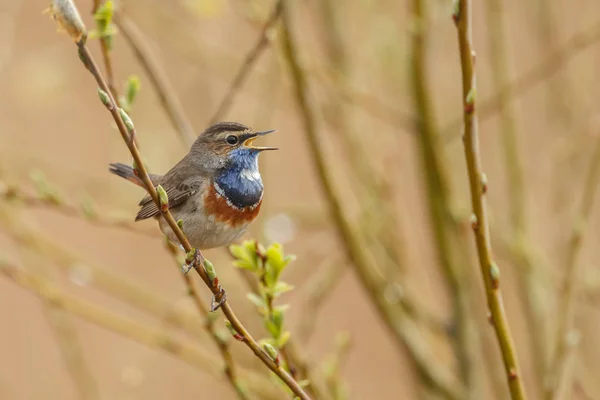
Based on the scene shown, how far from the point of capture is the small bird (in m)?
2.83

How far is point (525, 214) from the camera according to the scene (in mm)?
4539

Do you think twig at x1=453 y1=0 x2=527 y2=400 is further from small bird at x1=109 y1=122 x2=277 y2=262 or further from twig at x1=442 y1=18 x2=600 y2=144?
twig at x1=442 y1=18 x2=600 y2=144

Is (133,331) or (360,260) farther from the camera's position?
(360,260)

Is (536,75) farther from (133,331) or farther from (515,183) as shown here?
(133,331)

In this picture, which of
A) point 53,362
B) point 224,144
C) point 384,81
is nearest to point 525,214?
point 384,81

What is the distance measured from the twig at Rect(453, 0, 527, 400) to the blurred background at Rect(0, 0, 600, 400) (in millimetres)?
855

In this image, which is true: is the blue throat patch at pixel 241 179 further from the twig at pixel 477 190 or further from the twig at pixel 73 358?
the twig at pixel 73 358

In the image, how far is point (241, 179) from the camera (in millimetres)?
3000

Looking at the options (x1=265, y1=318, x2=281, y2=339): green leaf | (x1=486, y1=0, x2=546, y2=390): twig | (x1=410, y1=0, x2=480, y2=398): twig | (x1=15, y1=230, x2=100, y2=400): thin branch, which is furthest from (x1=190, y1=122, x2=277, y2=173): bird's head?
(x1=486, y1=0, x2=546, y2=390): twig

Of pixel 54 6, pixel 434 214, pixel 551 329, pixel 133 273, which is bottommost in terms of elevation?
pixel 54 6

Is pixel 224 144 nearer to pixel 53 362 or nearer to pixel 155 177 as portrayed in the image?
pixel 155 177

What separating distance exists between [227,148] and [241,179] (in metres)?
0.15

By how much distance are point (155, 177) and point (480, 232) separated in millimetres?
1526

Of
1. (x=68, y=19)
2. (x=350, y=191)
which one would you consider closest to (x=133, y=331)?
Answer: (x=350, y=191)
